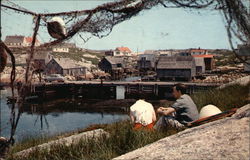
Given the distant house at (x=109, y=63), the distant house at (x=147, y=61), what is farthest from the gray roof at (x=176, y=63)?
the distant house at (x=109, y=63)

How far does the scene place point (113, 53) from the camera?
12394cm

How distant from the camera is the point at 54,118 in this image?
31344 millimetres

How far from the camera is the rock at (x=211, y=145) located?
3.06 meters

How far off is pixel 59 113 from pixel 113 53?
9102 cm

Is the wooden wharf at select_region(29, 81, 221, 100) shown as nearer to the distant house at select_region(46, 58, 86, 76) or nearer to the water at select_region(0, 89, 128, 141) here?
the water at select_region(0, 89, 128, 141)

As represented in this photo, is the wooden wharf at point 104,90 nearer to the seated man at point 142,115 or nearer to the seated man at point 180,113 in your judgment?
the seated man at point 142,115

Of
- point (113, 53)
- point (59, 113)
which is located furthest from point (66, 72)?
point (113, 53)

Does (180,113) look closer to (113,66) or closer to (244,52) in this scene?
(244,52)

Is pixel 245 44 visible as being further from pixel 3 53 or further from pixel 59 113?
pixel 59 113

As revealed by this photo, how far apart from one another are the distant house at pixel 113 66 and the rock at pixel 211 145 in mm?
66313

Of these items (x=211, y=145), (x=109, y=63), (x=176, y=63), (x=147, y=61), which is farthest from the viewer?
(x=147, y=61)

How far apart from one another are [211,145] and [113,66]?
7233cm

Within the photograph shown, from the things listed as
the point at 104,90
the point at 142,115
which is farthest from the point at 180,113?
the point at 104,90

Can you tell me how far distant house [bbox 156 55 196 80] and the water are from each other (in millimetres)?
21658
